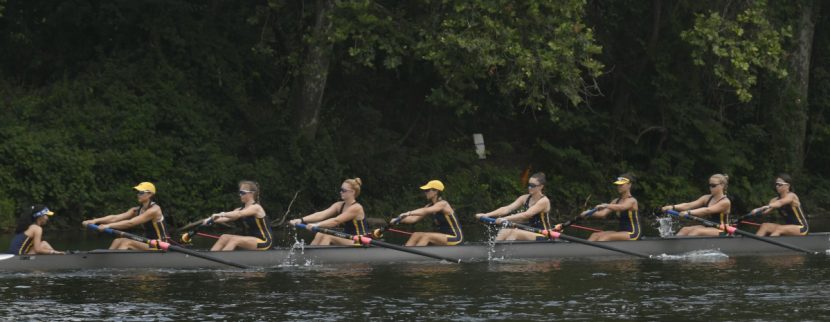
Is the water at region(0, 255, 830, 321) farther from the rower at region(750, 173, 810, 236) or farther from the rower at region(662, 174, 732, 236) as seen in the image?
the rower at region(750, 173, 810, 236)

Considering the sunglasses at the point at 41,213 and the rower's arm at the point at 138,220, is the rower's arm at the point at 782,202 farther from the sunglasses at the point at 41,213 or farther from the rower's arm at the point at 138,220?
the sunglasses at the point at 41,213

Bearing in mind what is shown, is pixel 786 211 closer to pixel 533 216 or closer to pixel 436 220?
pixel 533 216

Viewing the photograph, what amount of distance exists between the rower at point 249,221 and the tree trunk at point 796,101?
770 inches

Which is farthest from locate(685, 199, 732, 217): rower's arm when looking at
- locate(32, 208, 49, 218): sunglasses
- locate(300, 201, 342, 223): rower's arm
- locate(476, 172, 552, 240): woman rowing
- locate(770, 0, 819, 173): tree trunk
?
locate(770, 0, 819, 173): tree trunk

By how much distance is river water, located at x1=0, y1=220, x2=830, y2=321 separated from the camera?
17719 mm

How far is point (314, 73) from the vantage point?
107 ft

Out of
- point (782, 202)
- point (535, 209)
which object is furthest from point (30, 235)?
point (782, 202)

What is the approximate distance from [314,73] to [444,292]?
44.2 ft

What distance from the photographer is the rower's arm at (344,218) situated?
23.6m

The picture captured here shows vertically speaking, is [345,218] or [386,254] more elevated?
[345,218]

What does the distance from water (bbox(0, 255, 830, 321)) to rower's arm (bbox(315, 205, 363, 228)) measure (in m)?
0.85

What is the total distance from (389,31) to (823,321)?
1540 cm

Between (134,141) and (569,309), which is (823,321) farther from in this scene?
(134,141)

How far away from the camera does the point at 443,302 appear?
18797 millimetres
